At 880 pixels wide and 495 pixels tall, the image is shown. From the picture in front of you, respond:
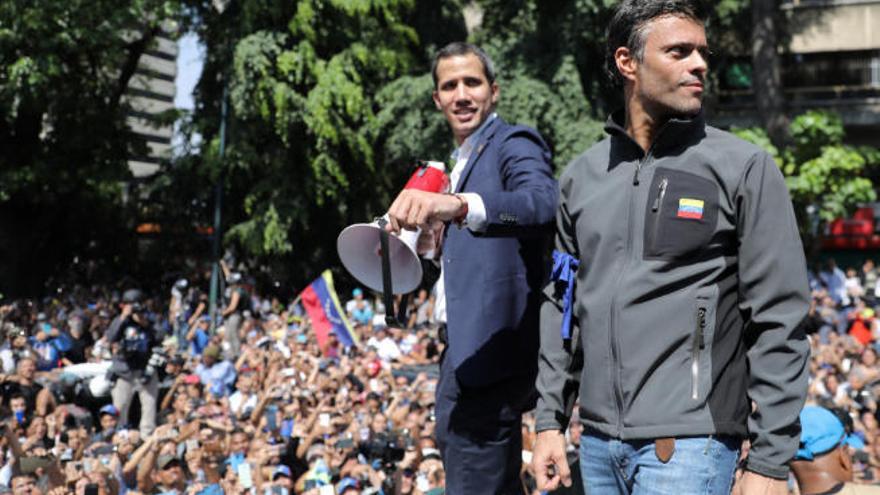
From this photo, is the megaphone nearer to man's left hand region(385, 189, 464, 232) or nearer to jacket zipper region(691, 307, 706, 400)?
man's left hand region(385, 189, 464, 232)

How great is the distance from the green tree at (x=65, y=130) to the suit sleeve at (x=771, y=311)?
21.8 meters

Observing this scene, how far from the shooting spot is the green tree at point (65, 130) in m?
22.7

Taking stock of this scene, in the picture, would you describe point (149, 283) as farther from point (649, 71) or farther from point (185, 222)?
point (649, 71)

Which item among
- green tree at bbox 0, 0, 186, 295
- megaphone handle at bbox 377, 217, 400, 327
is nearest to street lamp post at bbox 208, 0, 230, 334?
green tree at bbox 0, 0, 186, 295

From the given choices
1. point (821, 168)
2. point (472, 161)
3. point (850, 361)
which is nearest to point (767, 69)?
point (821, 168)

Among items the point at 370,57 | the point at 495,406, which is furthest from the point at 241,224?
the point at 495,406

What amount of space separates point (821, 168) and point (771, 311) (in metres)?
18.1

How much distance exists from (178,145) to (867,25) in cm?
1861

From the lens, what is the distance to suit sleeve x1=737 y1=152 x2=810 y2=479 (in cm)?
215

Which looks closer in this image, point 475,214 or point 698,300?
point 698,300

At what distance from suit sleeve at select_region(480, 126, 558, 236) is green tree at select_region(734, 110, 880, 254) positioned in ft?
54.6

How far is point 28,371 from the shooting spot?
1305cm

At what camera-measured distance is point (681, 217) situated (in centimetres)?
229

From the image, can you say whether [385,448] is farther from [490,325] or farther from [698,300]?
[698,300]
